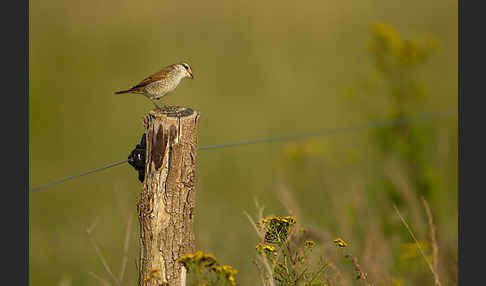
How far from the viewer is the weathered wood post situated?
11.3ft

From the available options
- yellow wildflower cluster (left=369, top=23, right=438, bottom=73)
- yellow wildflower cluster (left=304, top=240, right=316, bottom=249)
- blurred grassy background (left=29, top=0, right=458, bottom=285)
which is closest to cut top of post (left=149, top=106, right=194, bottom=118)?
yellow wildflower cluster (left=304, top=240, right=316, bottom=249)

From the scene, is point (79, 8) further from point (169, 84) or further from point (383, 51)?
Answer: point (169, 84)

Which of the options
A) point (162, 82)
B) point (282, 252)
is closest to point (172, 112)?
point (282, 252)

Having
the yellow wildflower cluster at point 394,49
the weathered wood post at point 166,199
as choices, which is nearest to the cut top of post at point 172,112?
the weathered wood post at point 166,199

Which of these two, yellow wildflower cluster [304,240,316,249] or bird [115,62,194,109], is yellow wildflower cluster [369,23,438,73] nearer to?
bird [115,62,194,109]

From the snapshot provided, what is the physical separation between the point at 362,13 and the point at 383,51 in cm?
1210

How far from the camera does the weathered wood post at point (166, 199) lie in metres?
3.43

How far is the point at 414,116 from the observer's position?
7.06 m

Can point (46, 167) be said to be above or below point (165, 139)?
below

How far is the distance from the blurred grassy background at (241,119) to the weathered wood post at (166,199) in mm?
1725

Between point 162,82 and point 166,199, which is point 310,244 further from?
point 162,82

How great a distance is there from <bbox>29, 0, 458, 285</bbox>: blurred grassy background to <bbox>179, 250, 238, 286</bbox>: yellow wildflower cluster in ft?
6.66

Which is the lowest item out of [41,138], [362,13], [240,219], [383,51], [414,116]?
[240,219]

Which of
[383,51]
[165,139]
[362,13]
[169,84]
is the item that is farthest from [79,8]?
[165,139]
